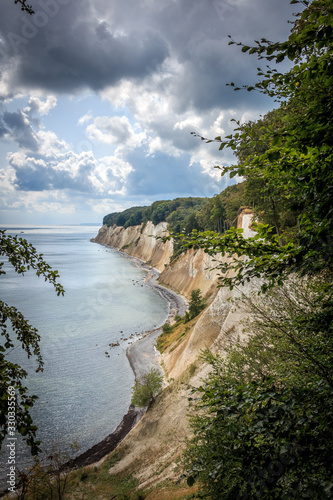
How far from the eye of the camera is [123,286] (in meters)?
81.4

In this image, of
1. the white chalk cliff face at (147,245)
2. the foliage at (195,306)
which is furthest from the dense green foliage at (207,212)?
the foliage at (195,306)

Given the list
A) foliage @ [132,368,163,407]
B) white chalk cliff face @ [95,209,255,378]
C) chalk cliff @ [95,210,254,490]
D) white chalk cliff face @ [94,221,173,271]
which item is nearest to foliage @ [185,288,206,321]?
white chalk cliff face @ [95,209,255,378]

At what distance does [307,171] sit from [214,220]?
208 feet

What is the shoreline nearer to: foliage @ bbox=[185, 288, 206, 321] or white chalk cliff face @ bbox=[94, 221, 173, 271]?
foliage @ bbox=[185, 288, 206, 321]

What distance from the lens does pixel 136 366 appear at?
3725cm

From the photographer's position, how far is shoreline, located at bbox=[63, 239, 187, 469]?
74.1 ft

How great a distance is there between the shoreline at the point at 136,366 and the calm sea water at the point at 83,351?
88cm

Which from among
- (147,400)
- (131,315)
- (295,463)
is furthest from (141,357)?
(295,463)

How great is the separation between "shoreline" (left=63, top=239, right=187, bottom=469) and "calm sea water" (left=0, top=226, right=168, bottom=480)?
88 centimetres

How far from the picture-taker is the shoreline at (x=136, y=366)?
22594 mm

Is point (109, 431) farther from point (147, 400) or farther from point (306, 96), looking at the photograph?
point (306, 96)

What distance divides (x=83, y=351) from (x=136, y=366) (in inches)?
375

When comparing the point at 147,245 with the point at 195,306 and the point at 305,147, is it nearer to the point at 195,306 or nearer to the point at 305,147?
the point at 195,306

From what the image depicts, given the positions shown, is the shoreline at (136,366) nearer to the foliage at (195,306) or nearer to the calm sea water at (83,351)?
the calm sea water at (83,351)
